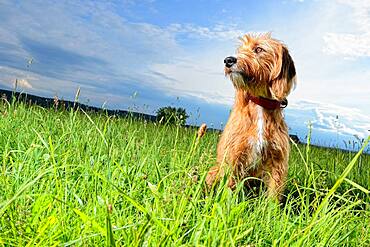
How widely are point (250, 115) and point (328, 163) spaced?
3.31 metres

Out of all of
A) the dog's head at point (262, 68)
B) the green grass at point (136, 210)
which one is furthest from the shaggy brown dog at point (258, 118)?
the green grass at point (136, 210)

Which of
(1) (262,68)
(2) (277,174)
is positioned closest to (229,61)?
(1) (262,68)

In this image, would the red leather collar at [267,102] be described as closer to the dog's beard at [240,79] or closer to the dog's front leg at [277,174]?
the dog's beard at [240,79]

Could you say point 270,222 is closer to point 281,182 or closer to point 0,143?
point 281,182

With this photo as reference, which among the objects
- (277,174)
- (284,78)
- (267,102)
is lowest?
(277,174)

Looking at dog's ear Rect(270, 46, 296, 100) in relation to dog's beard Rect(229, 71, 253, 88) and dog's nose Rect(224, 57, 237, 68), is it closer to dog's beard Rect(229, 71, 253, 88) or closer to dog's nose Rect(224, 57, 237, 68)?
dog's beard Rect(229, 71, 253, 88)

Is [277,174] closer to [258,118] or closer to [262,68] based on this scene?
[258,118]

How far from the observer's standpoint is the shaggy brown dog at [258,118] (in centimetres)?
454

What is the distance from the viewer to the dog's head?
15.3ft

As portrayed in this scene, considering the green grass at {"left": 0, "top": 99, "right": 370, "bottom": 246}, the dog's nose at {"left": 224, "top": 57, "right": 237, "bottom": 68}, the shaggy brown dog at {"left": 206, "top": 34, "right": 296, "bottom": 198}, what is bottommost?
the green grass at {"left": 0, "top": 99, "right": 370, "bottom": 246}

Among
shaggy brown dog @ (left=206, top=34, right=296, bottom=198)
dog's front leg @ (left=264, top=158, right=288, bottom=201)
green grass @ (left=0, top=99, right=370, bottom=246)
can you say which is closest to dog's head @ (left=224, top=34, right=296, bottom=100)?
shaggy brown dog @ (left=206, top=34, right=296, bottom=198)

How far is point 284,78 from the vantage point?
15.9 ft

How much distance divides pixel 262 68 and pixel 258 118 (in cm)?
58

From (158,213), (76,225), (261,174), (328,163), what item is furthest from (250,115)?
(328,163)
